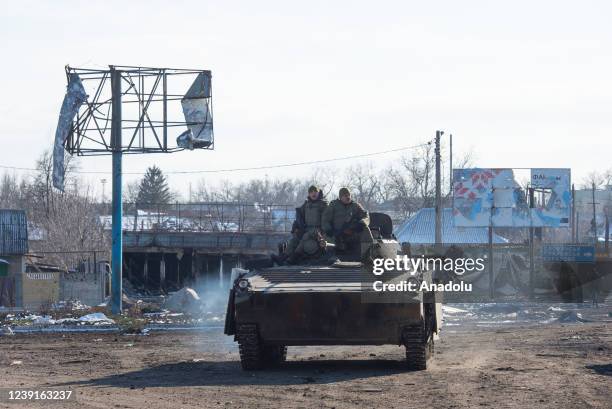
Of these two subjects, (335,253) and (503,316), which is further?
(503,316)

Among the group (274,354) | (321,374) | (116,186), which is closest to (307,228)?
(274,354)

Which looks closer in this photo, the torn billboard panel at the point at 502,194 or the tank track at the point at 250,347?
the tank track at the point at 250,347

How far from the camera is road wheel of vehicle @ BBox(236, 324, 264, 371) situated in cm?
1316

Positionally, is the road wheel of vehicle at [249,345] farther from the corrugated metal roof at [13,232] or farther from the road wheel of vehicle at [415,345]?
the corrugated metal roof at [13,232]

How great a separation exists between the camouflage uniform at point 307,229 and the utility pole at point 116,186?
40.3ft

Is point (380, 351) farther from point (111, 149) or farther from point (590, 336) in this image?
point (111, 149)

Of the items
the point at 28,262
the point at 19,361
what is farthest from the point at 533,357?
the point at 28,262

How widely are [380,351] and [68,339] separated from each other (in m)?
6.19

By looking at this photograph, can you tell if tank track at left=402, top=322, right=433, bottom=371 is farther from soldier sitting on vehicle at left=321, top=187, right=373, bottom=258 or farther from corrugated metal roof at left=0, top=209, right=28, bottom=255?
corrugated metal roof at left=0, top=209, right=28, bottom=255

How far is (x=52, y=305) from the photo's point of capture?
29688 millimetres

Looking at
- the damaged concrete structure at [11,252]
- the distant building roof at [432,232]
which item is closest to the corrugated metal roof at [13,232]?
the damaged concrete structure at [11,252]

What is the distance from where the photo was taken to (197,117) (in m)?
27.4

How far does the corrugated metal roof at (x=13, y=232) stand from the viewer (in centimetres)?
3828

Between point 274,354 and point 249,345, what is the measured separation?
1109mm
